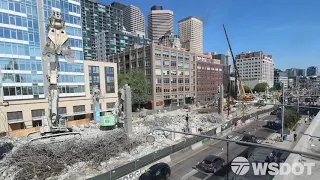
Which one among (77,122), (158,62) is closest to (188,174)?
(77,122)

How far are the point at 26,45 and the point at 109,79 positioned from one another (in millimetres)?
21450

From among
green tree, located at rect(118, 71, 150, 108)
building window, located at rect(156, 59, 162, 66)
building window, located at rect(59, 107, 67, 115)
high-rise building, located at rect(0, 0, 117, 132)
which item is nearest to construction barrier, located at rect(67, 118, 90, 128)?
high-rise building, located at rect(0, 0, 117, 132)

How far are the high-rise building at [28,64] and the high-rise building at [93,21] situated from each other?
316 feet

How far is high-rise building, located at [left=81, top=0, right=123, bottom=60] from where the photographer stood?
13731 cm

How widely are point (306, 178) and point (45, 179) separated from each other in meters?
21.5

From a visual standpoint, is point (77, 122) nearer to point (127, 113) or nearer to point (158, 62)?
point (127, 113)

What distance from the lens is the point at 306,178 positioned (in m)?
11.6

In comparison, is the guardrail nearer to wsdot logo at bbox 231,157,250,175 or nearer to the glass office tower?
wsdot logo at bbox 231,157,250,175

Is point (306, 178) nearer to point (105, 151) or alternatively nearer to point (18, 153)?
point (105, 151)

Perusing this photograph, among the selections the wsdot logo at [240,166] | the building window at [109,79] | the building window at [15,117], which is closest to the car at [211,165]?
the wsdot logo at [240,166]

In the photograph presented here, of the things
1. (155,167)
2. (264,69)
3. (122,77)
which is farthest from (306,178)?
(264,69)

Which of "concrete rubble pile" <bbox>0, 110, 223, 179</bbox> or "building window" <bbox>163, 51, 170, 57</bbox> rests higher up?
"building window" <bbox>163, 51, 170, 57</bbox>

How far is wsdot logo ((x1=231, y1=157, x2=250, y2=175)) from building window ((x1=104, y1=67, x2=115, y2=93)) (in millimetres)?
41007

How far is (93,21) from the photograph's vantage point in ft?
478
